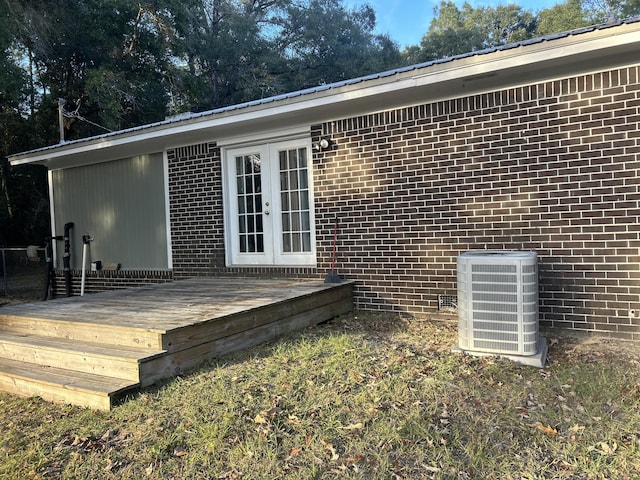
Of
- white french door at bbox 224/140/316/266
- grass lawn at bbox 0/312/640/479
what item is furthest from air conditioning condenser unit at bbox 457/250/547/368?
white french door at bbox 224/140/316/266

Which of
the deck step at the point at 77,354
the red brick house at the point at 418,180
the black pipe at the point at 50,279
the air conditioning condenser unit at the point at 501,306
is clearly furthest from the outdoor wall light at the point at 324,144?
the black pipe at the point at 50,279

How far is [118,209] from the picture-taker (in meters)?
8.32

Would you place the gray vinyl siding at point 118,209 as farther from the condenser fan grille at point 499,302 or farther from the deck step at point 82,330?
the condenser fan grille at point 499,302

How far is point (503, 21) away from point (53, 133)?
77.8ft

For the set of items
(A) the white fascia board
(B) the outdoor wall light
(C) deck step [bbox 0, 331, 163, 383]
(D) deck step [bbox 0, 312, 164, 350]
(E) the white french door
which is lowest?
(C) deck step [bbox 0, 331, 163, 383]

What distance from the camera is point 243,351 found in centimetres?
423

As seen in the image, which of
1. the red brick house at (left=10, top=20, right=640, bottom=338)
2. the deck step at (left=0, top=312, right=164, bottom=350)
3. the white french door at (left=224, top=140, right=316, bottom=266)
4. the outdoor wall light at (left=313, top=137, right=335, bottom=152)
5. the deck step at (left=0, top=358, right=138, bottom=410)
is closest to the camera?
the deck step at (left=0, top=358, right=138, bottom=410)

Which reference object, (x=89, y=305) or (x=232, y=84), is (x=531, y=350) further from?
(x=232, y=84)

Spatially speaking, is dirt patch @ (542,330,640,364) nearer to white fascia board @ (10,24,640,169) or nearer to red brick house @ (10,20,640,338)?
red brick house @ (10,20,640,338)

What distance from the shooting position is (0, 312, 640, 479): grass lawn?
2412 millimetres

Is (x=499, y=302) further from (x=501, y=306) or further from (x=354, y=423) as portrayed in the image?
(x=354, y=423)

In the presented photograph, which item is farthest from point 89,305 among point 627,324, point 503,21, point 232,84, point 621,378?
point 503,21

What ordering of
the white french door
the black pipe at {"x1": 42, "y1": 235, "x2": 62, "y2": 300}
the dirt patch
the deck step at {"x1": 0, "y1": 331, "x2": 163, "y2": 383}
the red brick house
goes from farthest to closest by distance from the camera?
the black pipe at {"x1": 42, "y1": 235, "x2": 62, "y2": 300}, the white french door, the red brick house, the dirt patch, the deck step at {"x1": 0, "y1": 331, "x2": 163, "y2": 383}

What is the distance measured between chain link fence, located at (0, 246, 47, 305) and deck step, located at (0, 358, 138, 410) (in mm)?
7579
